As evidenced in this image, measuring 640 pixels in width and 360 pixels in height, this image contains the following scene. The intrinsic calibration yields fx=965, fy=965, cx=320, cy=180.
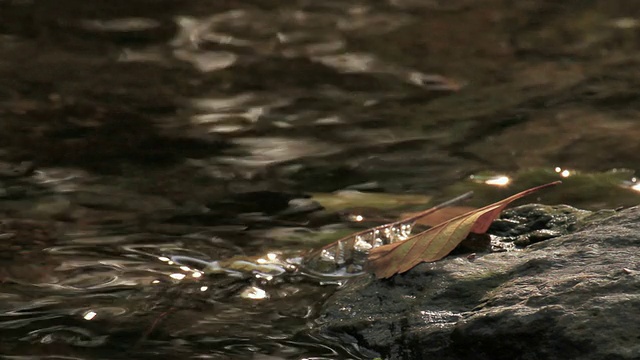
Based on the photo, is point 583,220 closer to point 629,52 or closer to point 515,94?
point 515,94

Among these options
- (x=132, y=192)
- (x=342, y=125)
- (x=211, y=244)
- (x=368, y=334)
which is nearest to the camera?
(x=368, y=334)

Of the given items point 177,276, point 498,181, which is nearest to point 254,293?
point 177,276

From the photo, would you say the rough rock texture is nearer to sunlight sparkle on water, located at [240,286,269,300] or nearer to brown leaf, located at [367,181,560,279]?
brown leaf, located at [367,181,560,279]

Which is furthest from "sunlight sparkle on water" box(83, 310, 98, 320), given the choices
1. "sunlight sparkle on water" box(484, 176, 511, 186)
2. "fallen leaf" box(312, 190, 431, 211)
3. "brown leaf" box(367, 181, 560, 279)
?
"sunlight sparkle on water" box(484, 176, 511, 186)

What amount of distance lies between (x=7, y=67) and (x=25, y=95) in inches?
13.8

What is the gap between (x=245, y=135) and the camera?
293cm

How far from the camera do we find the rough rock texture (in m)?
1.42

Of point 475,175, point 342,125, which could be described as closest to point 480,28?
point 342,125

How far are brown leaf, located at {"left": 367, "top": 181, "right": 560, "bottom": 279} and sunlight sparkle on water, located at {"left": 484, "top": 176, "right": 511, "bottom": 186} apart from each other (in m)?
0.58

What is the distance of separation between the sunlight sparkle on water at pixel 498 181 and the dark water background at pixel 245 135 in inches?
1.7

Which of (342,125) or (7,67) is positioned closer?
(342,125)

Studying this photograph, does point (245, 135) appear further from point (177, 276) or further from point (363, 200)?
point (177, 276)

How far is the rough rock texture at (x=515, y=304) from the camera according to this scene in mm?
1425

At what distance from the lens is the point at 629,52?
12.9 ft
